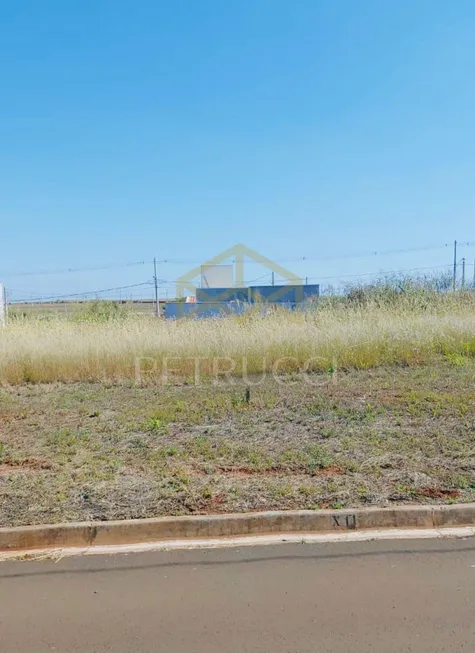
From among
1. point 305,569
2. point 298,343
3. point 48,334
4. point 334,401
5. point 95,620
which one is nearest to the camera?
point 95,620

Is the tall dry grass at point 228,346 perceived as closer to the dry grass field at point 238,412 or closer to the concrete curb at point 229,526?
the dry grass field at point 238,412

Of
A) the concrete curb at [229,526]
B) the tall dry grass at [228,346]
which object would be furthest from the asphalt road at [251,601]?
the tall dry grass at [228,346]

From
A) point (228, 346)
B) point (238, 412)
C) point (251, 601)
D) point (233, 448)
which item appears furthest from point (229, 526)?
point (228, 346)

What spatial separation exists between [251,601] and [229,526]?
661mm

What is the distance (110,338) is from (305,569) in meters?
7.16

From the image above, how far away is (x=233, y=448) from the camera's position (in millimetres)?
4164

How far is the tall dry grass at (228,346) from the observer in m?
8.06

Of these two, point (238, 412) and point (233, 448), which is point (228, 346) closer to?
point (238, 412)

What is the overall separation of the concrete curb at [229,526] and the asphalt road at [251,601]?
19 centimetres

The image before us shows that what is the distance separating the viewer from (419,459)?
3.77 meters

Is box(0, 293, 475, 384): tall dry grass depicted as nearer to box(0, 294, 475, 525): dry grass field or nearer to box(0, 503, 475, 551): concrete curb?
box(0, 294, 475, 525): dry grass field

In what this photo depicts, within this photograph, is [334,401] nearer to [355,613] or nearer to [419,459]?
[419,459]

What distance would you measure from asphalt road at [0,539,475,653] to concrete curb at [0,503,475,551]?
0.19 metres

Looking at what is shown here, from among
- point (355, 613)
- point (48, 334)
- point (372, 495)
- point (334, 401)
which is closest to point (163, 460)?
point (372, 495)
